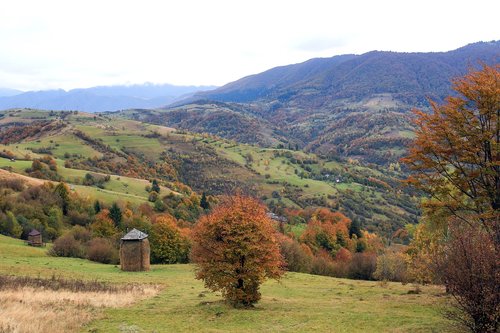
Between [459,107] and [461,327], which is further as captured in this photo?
[459,107]

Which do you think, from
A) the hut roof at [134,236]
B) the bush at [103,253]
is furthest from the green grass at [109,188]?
the hut roof at [134,236]

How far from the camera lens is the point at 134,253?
59.0 metres

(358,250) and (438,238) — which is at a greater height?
(438,238)

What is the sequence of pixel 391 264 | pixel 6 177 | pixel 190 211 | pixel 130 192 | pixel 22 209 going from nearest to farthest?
pixel 391 264 → pixel 22 209 → pixel 6 177 → pixel 190 211 → pixel 130 192

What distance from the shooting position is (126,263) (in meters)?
58.6

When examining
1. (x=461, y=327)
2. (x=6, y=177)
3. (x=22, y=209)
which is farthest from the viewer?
(x=6, y=177)

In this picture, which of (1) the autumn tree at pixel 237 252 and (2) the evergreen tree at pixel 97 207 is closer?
(1) the autumn tree at pixel 237 252

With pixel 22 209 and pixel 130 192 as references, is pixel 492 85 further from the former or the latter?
pixel 130 192

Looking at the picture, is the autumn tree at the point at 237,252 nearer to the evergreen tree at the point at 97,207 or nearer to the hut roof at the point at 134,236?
the hut roof at the point at 134,236

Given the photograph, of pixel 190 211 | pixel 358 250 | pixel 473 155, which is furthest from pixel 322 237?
pixel 473 155

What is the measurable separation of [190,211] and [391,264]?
74940mm

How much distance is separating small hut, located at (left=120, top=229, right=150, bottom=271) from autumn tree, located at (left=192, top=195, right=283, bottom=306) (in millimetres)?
30408

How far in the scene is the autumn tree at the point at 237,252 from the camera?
29.8 metres

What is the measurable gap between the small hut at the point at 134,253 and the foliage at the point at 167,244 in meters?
12.4
